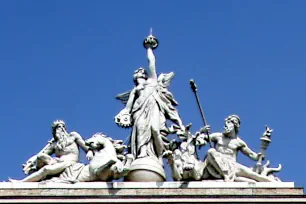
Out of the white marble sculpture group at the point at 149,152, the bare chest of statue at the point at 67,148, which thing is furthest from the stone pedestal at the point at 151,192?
the bare chest of statue at the point at 67,148

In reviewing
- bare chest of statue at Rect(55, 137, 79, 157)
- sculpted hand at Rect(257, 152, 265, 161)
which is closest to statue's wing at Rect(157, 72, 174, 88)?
bare chest of statue at Rect(55, 137, 79, 157)

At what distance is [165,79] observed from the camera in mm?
40312

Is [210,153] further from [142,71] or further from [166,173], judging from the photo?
[142,71]

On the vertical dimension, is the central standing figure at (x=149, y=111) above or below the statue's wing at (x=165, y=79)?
below

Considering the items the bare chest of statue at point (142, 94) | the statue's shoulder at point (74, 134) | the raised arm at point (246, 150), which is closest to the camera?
the raised arm at point (246, 150)

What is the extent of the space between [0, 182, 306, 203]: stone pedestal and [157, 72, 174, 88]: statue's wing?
3914mm

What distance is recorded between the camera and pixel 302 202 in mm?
36531

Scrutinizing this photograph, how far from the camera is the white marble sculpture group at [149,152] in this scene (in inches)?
1478

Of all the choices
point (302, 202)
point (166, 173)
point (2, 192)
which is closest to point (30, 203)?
point (2, 192)

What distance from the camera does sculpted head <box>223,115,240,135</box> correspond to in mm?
38562

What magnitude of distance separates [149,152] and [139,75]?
2820 millimetres

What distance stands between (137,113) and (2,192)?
463 centimetres

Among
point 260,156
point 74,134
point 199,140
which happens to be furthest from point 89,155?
point 260,156

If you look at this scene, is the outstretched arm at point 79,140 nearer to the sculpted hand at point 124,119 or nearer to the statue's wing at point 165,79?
the sculpted hand at point 124,119
